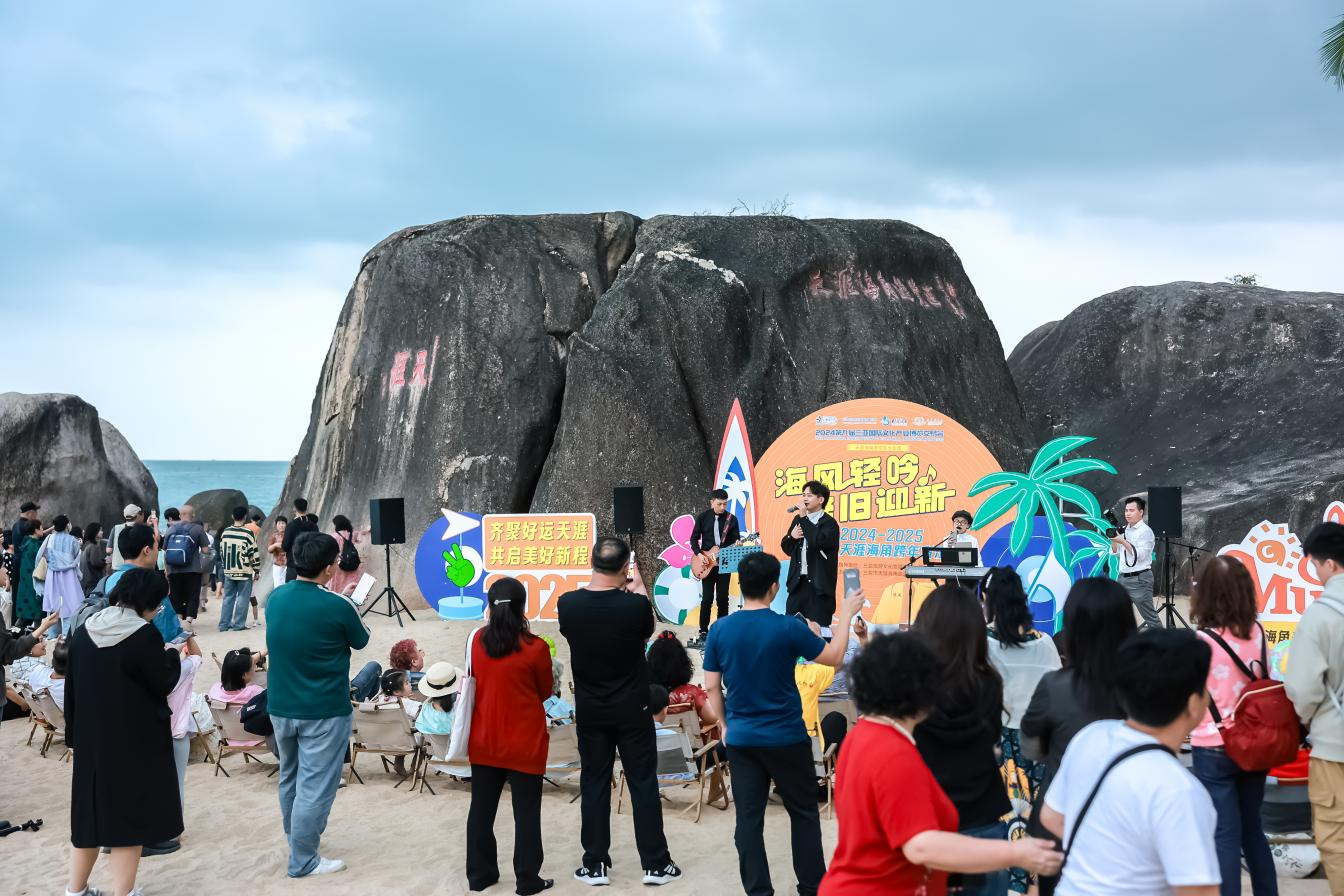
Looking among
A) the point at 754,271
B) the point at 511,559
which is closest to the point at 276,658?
the point at 511,559

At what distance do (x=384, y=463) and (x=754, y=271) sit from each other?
5.75m

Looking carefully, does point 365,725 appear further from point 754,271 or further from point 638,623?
point 754,271

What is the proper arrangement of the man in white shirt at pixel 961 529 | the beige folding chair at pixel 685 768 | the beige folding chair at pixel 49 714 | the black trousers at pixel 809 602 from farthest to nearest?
the man in white shirt at pixel 961 529 → the black trousers at pixel 809 602 → the beige folding chair at pixel 49 714 → the beige folding chair at pixel 685 768

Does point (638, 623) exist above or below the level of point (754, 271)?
below

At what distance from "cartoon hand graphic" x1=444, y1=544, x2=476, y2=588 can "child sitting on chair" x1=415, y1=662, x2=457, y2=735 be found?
450cm

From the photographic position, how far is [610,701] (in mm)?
5129

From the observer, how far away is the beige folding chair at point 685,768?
6453mm

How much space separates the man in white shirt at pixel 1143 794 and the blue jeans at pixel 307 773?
386 centimetres

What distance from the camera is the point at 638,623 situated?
5.06 m

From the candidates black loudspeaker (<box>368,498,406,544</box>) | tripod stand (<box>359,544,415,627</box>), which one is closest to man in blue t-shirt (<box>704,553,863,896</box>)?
black loudspeaker (<box>368,498,406,544</box>)

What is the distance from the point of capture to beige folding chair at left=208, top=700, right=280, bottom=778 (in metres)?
7.39

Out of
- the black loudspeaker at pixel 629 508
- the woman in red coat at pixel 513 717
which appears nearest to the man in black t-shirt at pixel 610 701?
the woman in red coat at pixel 513 717

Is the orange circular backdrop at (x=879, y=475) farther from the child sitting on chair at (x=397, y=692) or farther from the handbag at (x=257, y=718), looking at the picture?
the handbag at (x=257, y=718)

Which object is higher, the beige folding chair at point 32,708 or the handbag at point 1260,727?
the handbag at point 1260,727
